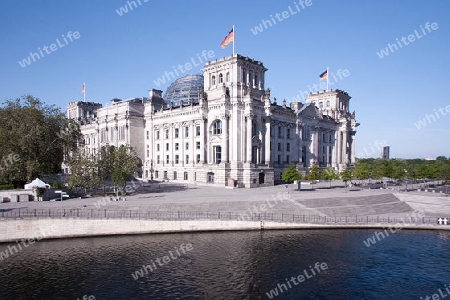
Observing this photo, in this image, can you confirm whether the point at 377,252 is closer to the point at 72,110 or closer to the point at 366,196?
the point at 366,196

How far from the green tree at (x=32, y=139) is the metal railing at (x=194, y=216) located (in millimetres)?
14427

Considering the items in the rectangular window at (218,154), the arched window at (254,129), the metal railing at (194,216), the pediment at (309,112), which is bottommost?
the metal railing at (194,216)

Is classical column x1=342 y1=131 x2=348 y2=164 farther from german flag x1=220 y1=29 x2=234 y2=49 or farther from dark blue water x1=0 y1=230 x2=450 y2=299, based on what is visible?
dark blue water x1=0 y1=230 x2=450 y2=299

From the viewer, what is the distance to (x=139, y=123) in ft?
298

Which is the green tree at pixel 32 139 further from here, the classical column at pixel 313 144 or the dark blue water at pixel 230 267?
the classical column at pixel 313 144

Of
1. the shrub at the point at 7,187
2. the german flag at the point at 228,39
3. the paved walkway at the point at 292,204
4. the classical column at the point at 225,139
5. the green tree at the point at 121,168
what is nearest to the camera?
the paved walkway at the point at 292,204

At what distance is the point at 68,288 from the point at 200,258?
11643 millimetres

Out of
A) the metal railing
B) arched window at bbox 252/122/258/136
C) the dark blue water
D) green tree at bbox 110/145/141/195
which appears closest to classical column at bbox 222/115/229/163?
arched window at bbox 252/122/258/136

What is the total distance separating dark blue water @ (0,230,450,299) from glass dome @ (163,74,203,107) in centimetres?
6856

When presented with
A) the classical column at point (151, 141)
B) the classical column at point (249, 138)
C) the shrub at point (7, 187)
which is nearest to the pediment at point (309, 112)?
the classical column at point (249, 138)

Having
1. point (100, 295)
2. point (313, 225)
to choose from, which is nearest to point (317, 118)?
point (313, 225)

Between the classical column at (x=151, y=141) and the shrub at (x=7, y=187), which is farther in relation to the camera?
the classical column at (x=151, y=141)

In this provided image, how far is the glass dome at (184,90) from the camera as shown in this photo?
101738 millimetres

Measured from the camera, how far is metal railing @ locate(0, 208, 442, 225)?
38.4m
